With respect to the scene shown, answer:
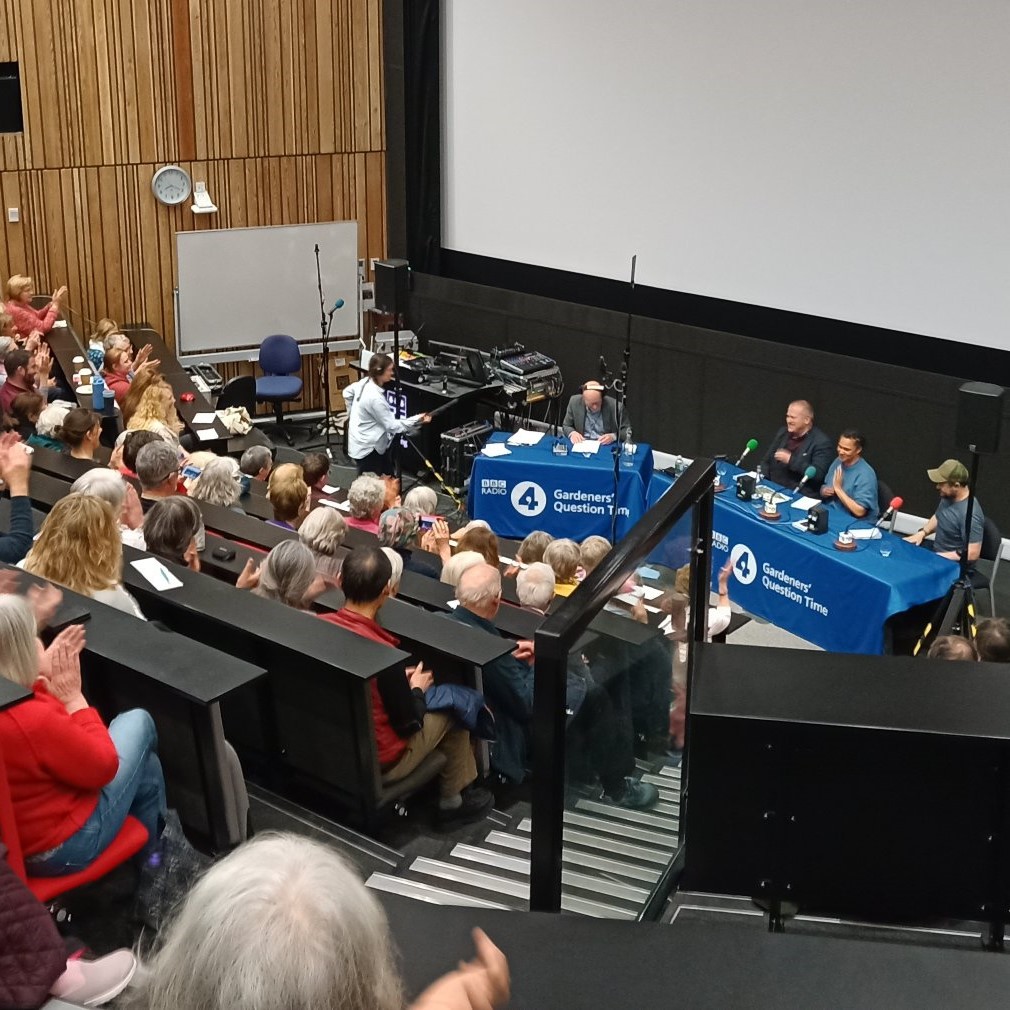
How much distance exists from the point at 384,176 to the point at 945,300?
5467 mm

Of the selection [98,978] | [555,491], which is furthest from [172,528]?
[555,491]

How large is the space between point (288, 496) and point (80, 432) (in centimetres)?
131

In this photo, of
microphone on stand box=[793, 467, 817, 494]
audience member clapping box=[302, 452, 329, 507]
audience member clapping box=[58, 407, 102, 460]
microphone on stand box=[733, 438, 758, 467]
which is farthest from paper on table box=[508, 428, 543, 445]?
audience member clapping box=[58, 407, 102, 460]

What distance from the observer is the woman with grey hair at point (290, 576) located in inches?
189

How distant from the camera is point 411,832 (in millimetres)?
4465

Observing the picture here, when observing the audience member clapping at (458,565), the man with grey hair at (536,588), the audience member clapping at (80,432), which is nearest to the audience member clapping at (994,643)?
the man with grey hair at (536,588)

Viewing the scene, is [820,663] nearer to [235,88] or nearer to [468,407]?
[468,407]

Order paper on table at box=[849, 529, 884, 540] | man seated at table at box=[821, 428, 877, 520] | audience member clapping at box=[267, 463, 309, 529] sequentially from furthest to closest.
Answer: man seated at table at box=[821, 428, 877, 520] < paper on table at box=[849, 529, 884, 540] < audience member clapping at box=[267, 463, 309, 529]

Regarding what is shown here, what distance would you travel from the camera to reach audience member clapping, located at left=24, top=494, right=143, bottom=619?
436 centimetres

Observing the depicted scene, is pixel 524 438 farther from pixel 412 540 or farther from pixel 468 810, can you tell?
pixel 468 810

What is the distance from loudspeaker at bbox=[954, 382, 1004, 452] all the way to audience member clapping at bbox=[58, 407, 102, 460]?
4560 mm

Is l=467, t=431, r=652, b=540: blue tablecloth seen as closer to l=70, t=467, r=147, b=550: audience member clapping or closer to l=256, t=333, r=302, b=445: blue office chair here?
l=256, t=333, r=302, b=445: blue office chair

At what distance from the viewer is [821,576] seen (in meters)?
7.42

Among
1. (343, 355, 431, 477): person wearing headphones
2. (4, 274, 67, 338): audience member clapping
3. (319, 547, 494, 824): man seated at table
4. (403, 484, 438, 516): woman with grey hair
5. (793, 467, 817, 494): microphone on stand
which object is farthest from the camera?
(4, 274, 67, 338): audience member clapping
